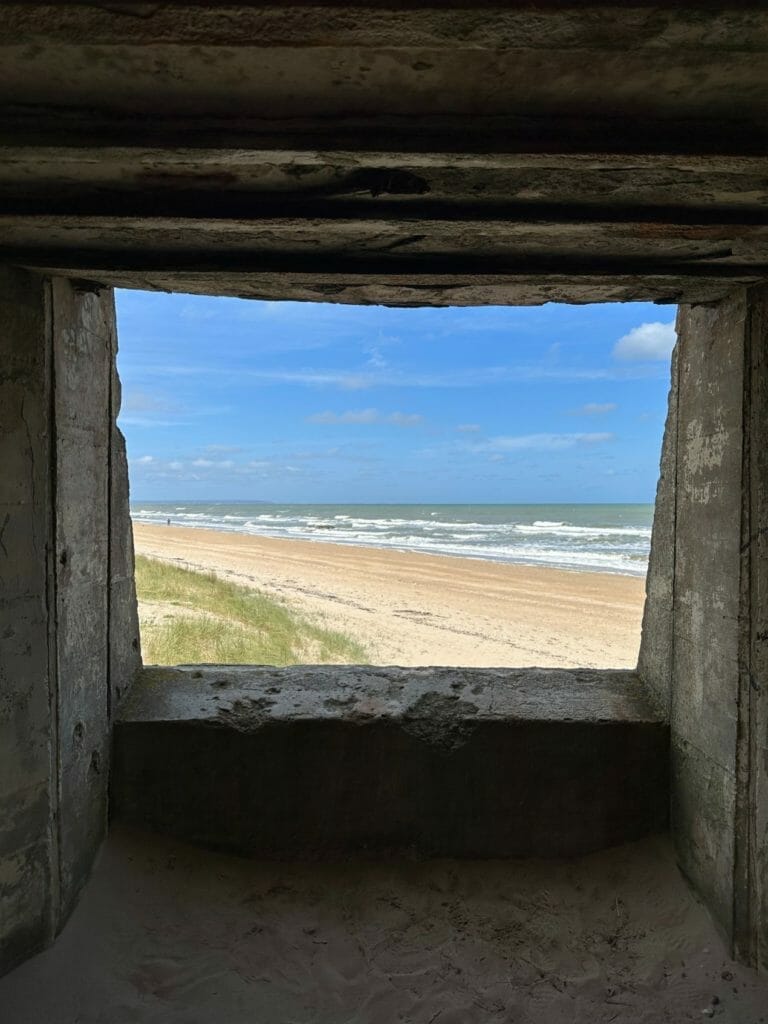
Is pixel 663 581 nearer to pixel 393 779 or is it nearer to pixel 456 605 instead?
pixel 393 779

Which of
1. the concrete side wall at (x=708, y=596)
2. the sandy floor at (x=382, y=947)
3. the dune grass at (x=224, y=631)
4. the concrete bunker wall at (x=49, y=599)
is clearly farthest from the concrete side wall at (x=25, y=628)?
the dune grass at (x=224, y=631)

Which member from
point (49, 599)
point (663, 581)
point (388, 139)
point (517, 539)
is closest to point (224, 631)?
point (49, 599)

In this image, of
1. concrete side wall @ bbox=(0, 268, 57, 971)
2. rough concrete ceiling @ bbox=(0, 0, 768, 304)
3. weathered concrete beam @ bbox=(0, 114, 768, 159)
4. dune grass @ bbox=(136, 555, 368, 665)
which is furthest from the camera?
dune grass @ bbox=(136, 555, 368, 665)

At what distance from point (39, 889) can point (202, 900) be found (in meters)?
0.71

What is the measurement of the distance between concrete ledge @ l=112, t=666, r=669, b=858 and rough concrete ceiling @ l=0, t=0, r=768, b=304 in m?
1.95

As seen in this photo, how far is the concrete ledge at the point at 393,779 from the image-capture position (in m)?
2.87

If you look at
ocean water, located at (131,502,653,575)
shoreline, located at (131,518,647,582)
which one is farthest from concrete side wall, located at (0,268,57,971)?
ocean water, located at (131,502,653,575)

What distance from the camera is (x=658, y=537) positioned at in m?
3.08

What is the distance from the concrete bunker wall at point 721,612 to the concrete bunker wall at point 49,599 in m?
2.55

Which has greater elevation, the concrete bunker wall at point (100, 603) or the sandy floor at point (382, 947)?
the concrete bunker wall at point (100, 603)

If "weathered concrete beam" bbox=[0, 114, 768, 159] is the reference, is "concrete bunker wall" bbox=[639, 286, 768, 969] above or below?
below

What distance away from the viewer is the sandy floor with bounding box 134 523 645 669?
7820 mm

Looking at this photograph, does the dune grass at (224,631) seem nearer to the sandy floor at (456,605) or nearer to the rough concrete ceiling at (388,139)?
the sandy floor at (456,605)

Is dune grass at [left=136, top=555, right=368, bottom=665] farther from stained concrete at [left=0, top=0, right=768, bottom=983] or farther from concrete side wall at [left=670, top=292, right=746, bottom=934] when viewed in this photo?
concrete side wall at [left=670, top=292, right=746, bottom=934]
